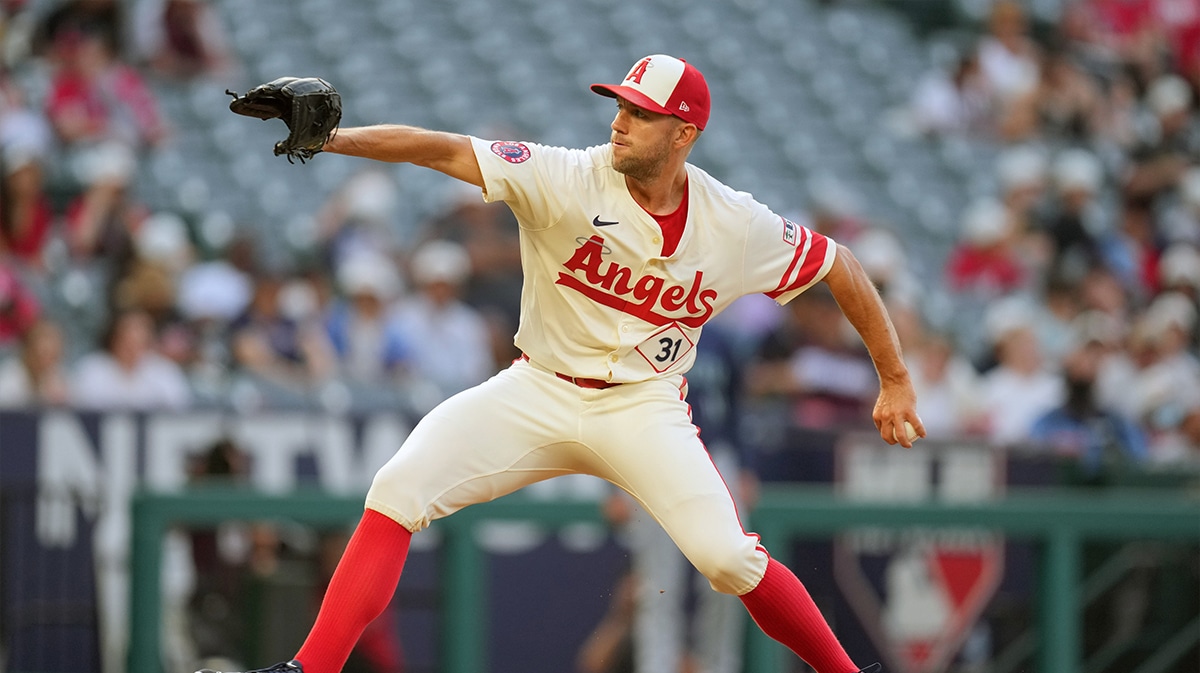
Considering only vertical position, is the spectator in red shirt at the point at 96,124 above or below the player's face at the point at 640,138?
above

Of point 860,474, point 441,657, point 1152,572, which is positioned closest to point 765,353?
point 860,474

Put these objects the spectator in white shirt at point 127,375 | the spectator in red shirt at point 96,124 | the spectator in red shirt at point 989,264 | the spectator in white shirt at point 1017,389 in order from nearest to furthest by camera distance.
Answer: the spectator in white shirt at point 127,375 → the spectator in red shirt at point 96,124 → the spectator in white shirt at point 1017,389 → the spectator in red shirt at point 989,264

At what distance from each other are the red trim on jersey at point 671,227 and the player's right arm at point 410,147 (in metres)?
0.55

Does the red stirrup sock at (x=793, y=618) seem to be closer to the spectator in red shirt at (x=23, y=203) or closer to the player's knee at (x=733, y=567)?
the player's knee at (x=733, y=567)

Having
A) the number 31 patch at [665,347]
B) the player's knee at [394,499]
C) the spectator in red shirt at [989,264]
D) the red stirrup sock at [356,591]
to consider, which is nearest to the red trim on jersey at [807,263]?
the number 31 patch at [665,347]

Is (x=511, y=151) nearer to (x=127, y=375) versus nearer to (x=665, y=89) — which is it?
(x=665, y=89)

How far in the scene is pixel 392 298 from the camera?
9484 millimetres

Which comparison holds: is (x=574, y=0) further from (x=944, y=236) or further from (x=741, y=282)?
(x=741, y=282)

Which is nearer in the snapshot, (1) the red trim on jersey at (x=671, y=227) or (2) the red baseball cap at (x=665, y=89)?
(2) the red baseball cap at (x=665, y=89)

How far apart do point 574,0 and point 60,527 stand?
29.1ft

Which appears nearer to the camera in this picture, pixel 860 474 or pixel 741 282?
pixel 741 282

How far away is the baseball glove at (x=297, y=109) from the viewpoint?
13.9 feet

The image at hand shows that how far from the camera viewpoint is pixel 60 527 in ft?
23.0

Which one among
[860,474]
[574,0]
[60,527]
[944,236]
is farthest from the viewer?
[574,0]
